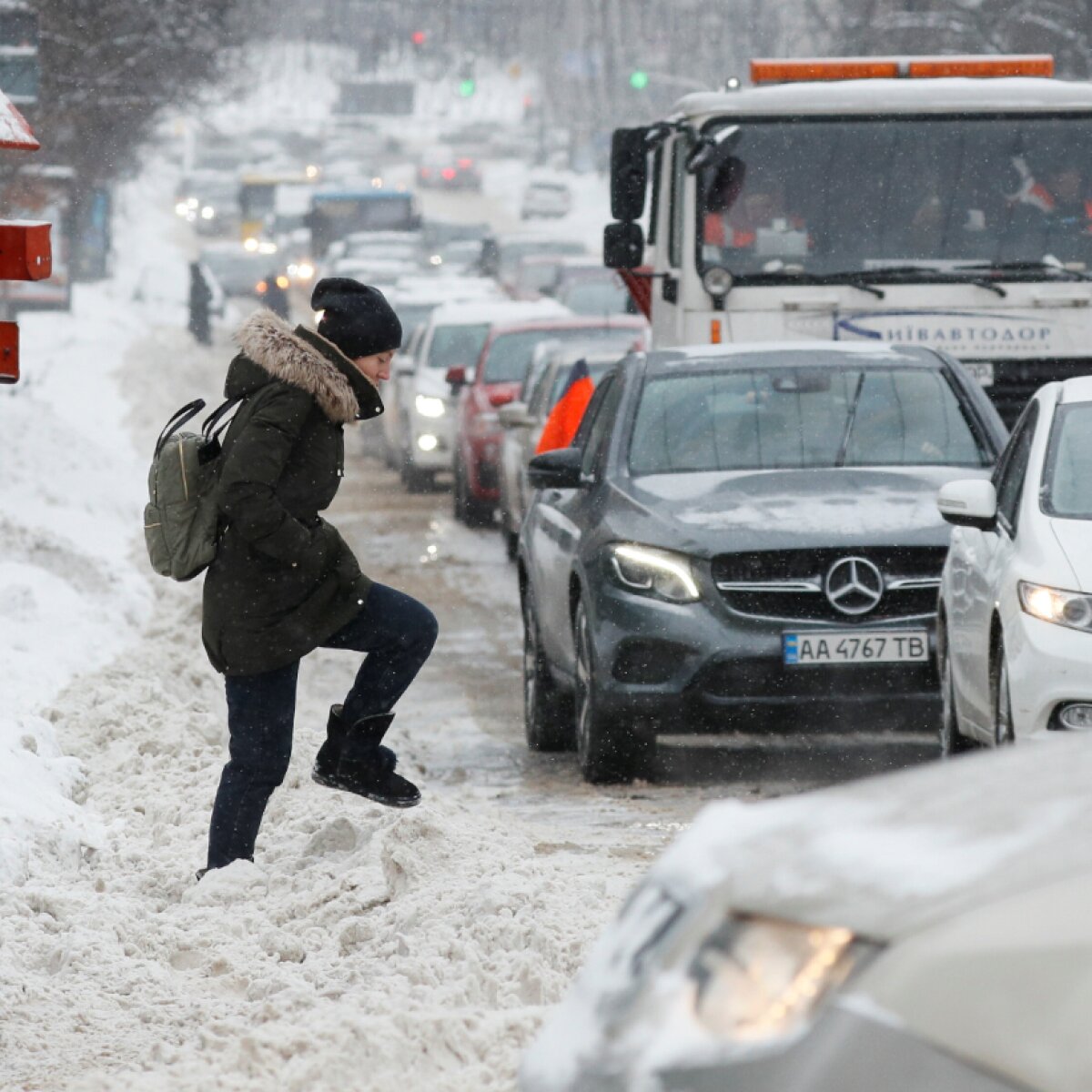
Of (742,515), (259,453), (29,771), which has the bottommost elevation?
(29,771)

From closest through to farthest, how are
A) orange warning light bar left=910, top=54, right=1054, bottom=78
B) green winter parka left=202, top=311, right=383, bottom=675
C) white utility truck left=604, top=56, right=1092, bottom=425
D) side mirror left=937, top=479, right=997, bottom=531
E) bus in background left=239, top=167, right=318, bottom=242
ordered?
1. green winter parka left=202, top=311, right=383, bottom=675
2. side mirror left=937, top=479, right=997, bottom=531
3. white utility truck left=604, top=56, right=1092, bottom=425
4. orange warning light bar left=910, top=54, right=1054, bottom=78
5. bus in background left=239, top=167, right=318, bottom=242

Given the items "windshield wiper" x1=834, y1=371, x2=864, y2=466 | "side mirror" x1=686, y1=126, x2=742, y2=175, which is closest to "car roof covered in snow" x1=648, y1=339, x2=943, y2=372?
"windshield wiper" x1=834, y1=371, x2=864, y2=466

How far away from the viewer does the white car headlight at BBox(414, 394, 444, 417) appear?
23.4 m

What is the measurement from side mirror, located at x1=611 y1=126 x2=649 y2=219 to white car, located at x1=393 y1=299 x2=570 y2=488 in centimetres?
962

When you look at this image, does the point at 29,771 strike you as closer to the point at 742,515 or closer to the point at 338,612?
the point at 338,612

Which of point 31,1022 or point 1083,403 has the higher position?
point 1083,403

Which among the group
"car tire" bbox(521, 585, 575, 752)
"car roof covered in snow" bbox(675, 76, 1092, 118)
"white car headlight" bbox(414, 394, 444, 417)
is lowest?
"white car headlight" bbox(414, 394, 444, 417)

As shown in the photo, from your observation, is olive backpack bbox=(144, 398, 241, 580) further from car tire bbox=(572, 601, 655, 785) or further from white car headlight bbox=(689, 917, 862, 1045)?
white car headlight bbox=(689, 917, 862, 1045)

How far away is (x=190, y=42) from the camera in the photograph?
101ft

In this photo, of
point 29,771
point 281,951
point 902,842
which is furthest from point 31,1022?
point 902,842

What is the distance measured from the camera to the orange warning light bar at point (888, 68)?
13328mm

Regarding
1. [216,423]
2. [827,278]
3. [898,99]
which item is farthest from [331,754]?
[898,99]

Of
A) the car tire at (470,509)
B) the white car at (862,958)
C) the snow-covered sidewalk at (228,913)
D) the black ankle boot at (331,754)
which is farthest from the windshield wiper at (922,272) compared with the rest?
the white car at (862,958)

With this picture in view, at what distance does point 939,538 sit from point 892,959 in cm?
650
